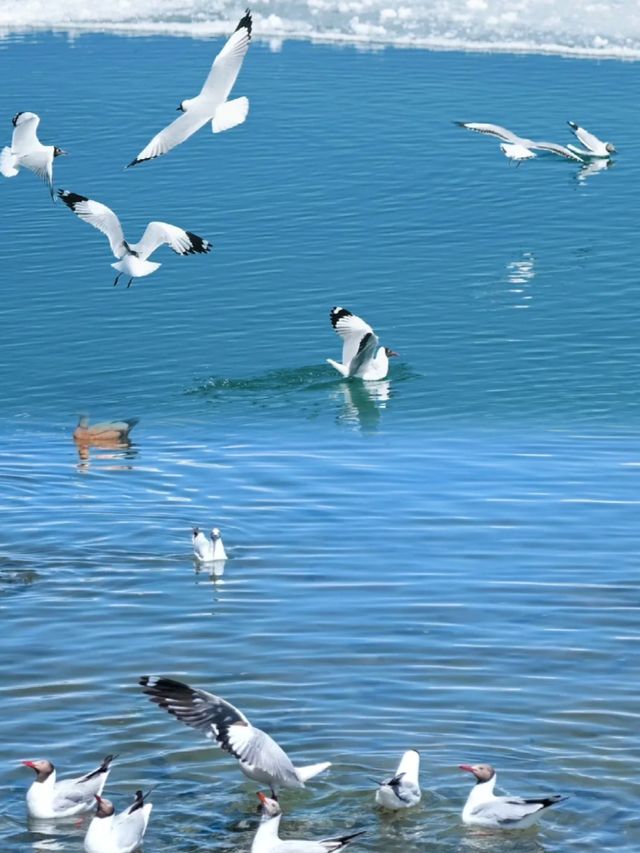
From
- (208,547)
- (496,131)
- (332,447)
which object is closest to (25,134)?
(332,447)

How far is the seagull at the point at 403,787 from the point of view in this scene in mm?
9508

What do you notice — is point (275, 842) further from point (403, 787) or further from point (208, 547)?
point (208, 547)

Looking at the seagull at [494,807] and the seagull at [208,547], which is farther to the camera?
the seagull at [208,547]

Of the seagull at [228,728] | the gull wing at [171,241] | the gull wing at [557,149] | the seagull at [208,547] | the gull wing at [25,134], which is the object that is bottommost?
the seagull at [208,547]

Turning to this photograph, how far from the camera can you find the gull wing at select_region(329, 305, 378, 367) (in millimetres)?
21125

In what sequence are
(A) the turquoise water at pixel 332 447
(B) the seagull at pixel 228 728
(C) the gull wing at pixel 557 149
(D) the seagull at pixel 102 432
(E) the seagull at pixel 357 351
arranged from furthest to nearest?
(C) the gull wing at pixel 557 149 → (E) the seagull at pixel 357 351 → (D) the seagull at pixel 102 432 → (A) the turquoise water at pixel 332 447 → (B) the seagull at pixel 228 728

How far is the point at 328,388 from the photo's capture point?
21.7 metres

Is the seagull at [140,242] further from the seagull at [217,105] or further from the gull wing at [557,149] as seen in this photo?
the gull wing at [557,149]

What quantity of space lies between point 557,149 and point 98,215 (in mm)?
11794

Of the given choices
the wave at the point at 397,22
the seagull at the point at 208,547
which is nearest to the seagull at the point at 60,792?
the seagull at the point at 208,547

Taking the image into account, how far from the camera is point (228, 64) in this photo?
18797 mm

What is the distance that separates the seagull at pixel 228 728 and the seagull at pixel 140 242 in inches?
390

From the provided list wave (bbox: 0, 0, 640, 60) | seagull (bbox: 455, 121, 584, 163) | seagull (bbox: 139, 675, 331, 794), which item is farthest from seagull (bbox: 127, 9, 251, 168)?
wave (bbox: 0, 0, 640, 60)

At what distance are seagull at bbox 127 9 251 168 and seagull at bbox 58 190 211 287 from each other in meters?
0.96
